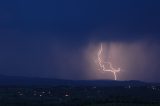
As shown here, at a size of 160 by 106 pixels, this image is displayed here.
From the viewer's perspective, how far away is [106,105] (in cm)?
10281

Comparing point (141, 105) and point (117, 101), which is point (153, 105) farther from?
point (117, 101)

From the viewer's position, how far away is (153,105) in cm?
10200

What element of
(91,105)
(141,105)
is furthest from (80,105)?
(141,105)

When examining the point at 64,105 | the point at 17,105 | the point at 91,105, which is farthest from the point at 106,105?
the point at 17,105

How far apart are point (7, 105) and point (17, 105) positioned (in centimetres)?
230

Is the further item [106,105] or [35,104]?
[35,104]

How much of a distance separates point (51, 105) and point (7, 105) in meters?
9.33

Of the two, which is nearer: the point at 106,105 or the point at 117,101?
the point at 106,105

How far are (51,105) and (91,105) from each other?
1301 centimetres

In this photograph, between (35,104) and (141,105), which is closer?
(141,105)

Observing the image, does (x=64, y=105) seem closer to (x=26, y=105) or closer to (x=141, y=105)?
(x=26, y=105)

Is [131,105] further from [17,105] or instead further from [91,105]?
[17,105]

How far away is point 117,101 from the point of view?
11031 centimetres

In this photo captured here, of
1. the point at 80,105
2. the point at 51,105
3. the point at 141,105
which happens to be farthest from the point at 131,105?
the point at 51,105
